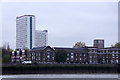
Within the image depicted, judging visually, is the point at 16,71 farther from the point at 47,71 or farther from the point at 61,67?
the point at 61,67

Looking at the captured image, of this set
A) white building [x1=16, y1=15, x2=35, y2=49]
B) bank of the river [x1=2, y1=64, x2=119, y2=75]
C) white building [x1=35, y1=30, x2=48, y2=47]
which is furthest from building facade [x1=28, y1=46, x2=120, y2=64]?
white building [x1=35, y1=30, x2=48, y2=47]

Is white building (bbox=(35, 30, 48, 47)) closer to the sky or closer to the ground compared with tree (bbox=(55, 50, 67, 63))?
closer to the sky

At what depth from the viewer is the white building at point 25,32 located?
248 ft

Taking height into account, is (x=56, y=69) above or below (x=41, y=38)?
below

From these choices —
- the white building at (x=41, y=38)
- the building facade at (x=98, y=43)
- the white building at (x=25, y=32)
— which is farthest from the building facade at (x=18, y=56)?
the white building at (x=41, y=38)

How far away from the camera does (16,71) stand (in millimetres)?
33562

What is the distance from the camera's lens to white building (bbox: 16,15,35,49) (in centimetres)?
7571

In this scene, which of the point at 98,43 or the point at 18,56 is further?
the point at 98,43

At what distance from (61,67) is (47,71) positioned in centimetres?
304

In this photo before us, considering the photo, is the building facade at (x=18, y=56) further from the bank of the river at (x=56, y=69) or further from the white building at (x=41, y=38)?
the bank of the river at (x=56, y=69)

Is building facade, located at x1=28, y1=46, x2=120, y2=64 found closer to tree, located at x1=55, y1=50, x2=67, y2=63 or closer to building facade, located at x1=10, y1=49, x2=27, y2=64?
building facade, located at x1=10, y1=49, x2=27, y2=64

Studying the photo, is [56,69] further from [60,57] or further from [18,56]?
[18,56]

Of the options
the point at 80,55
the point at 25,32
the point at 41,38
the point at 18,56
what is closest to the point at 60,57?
the point at 80,55

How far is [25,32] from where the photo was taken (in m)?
78.5
